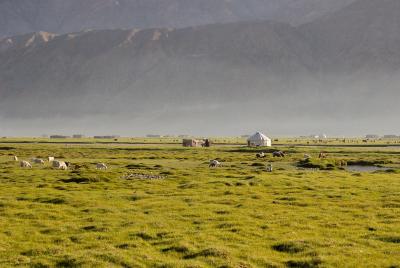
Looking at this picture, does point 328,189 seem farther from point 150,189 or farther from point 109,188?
point 109,188

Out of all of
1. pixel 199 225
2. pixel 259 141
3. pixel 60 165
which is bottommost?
pixel 199 225

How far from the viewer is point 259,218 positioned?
26.3m

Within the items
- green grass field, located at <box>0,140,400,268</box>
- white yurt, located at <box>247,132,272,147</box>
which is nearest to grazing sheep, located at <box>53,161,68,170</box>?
green grass field, located at <box>0,140,400,268</box>

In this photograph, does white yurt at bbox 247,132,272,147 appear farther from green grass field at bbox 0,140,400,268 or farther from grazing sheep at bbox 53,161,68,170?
green grass field at bbox 0,140,400,268

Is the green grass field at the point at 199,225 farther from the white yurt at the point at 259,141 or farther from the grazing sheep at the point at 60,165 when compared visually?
the white yurt at the point at 259,141

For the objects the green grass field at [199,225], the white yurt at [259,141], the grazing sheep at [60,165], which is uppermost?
the white yurt at [259,141]

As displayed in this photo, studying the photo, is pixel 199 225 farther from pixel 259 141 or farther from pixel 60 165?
pixel 259 141

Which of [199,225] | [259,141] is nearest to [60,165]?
[199,225]

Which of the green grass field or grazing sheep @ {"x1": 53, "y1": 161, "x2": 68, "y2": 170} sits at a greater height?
grazing sheep @ {"x1": 53, "y1": 161, "x2": 68, "y2": 170}

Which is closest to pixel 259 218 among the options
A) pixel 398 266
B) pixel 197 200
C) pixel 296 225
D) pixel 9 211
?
pixel 296 225

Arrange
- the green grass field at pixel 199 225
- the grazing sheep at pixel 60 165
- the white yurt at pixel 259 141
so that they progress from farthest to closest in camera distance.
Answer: the white yurt at pixel 259 141, the grazing sheep at pixel 60 165, the green grass field at pixel 199 225

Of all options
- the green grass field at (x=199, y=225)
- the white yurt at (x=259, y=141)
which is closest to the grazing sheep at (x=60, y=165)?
the green grass field at (x=199, y=225)

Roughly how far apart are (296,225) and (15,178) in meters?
29.4

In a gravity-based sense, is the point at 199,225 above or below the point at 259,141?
below
